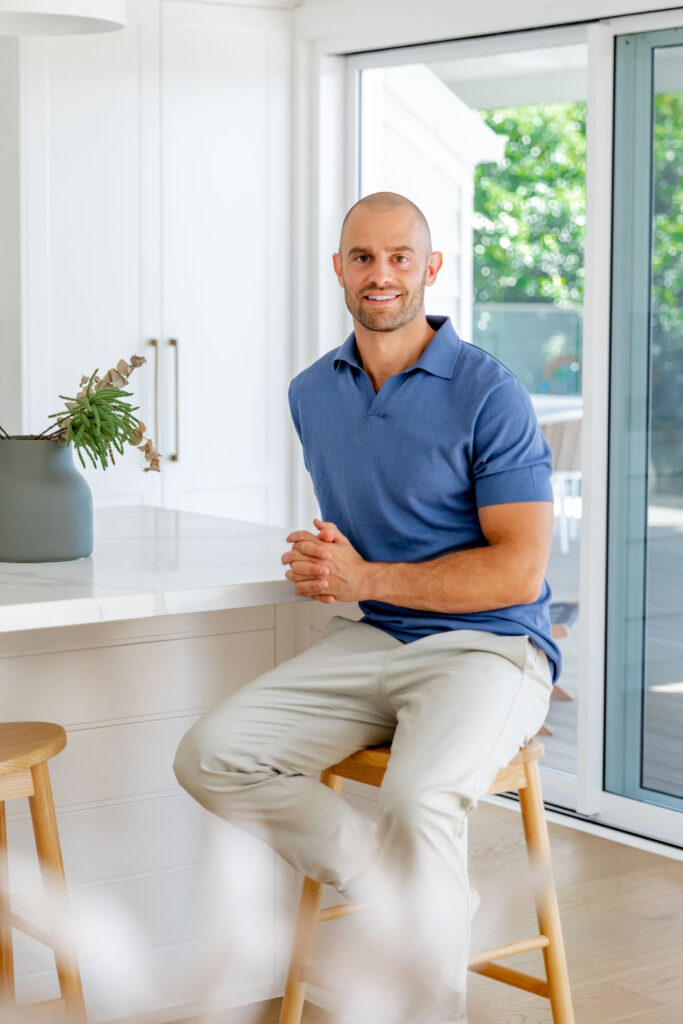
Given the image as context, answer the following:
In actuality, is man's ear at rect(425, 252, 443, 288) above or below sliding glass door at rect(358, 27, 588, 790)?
below

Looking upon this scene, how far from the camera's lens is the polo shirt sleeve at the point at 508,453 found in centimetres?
217

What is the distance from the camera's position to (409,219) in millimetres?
2320

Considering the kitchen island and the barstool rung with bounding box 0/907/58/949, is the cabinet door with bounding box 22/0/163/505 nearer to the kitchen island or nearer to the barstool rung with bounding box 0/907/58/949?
the kitchen island

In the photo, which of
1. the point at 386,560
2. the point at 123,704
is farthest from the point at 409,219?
the point at 123,704

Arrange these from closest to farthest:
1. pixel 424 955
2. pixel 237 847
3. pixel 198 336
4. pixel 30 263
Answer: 1. pixel 424 955
2. pixel 237 847
3. pixel 30 263
4. pixel 198 336

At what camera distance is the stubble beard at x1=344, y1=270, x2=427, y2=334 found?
233 cm

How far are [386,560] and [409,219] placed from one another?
570 millimetres

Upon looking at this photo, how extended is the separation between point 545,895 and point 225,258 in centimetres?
259

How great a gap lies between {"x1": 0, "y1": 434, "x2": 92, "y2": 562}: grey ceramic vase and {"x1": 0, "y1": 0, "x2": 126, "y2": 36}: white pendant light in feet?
2.35

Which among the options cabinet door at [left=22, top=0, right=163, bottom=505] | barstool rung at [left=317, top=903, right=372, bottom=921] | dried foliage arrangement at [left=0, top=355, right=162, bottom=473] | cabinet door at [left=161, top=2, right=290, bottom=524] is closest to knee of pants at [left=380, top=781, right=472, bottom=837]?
barstool rung at [left=317, top=903, right=372, bottom=921]

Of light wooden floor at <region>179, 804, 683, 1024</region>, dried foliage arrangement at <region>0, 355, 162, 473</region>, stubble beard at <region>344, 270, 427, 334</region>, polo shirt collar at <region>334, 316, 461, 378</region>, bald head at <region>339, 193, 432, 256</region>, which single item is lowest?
light wooden floor at <region>179, 804, 683, 1024</region>

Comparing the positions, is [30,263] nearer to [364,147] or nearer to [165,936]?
[364,147]

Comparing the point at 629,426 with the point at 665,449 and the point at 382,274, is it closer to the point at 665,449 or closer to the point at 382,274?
the point at 665,449

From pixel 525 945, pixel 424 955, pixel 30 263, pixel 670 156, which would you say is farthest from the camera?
pixel 30 263
